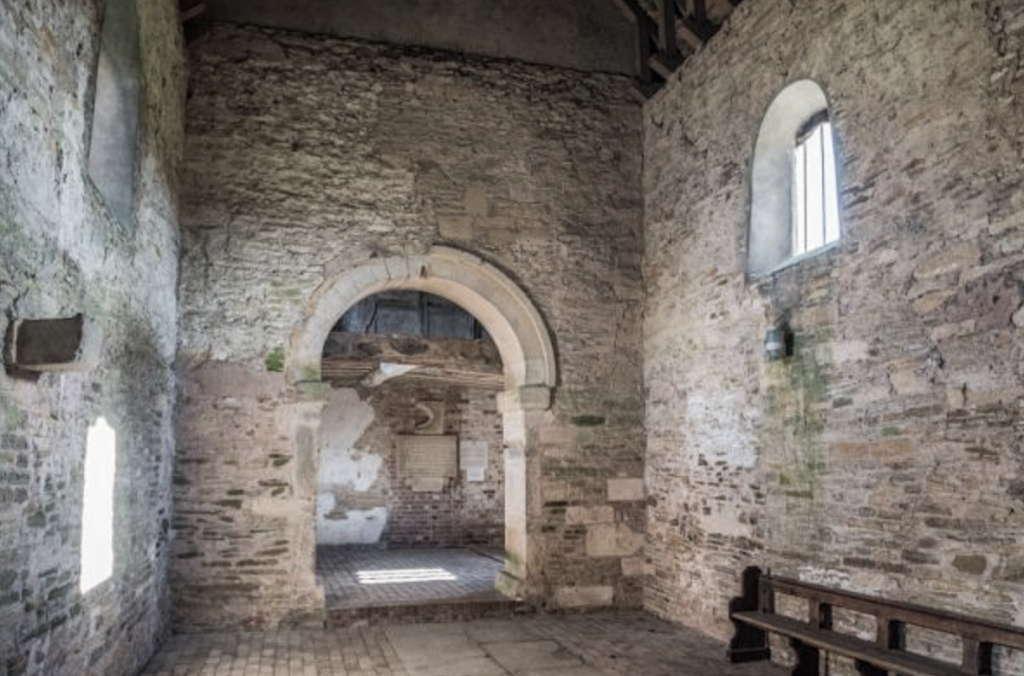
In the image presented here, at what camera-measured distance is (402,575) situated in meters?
9.67

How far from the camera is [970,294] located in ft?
14.8

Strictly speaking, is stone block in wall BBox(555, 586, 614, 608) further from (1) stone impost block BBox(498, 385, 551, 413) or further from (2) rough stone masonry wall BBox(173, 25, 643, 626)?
(1) stone impost block BBox(498, 385, 551, 413)

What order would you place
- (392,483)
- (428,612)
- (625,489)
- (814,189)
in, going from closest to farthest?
(814,189) < (428,612) < (625,489) < (392,483)

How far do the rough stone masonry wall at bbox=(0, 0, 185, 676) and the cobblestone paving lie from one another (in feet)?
1.87

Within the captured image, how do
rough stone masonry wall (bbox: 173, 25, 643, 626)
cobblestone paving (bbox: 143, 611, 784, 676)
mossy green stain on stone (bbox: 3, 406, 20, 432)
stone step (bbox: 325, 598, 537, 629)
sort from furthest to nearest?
stone step (bbox: 325, 598, 537, 629) → rough stone masonry wall (bbox: 173, 25, 643, 626) → cobblestone paving (bbox: 143, 611, 784, 676) → mossy green stain on stone (bbox: 3, 406, 20, 432)

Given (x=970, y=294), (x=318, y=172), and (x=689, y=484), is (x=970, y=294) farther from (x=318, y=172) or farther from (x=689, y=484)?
(x=318, y=172)

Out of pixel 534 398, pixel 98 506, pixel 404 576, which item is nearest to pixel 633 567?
pixel 534 398

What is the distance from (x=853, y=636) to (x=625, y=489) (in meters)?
3.15

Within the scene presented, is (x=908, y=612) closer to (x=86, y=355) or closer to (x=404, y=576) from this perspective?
(x=86, y=355)

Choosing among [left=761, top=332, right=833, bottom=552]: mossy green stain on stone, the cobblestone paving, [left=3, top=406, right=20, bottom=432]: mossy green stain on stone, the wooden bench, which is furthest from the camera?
the cobblestone paving

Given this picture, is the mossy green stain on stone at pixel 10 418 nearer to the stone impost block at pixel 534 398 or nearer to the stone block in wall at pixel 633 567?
the stone impost block at pixel 534 398

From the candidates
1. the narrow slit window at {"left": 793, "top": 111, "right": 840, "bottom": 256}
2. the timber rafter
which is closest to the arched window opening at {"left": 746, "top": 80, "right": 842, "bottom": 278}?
the narrow slit window at {"left": 793, "top": 111, "right": 840, "bottom": 256}

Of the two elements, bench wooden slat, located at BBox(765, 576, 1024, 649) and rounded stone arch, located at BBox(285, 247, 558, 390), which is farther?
rounded stone arch, located at BBox(285, 247, 558, 390)

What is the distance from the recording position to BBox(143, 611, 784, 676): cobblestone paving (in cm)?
582
